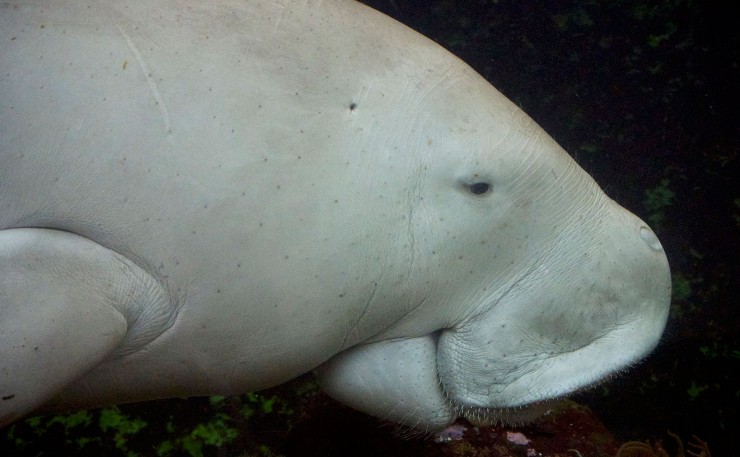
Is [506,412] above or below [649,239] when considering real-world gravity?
below

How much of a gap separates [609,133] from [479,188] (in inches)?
96.1

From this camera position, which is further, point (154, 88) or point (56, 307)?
point (154, 88)

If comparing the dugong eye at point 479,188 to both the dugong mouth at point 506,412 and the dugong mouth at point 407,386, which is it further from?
the dugong mouth at point 506,412

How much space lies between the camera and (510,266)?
5.91 feet

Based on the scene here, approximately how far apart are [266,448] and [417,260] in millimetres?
2235

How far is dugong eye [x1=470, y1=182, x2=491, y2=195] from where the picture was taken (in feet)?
5.67

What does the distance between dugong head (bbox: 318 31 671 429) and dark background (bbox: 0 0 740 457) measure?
154 cm

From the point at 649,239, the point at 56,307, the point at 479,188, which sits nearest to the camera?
the point at 56,307

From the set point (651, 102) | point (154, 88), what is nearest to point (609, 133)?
point (651, 102)

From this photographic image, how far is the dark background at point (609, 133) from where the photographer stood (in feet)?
11.1

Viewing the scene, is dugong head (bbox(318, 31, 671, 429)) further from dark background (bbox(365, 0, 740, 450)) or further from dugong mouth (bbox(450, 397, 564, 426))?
dark background (bbox(365, 0, 740, 450))

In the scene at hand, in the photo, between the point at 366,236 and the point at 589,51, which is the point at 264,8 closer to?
the point at 366,236

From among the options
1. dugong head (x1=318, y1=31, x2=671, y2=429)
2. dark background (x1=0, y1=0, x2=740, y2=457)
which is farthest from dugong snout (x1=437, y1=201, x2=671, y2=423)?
dark background (x1=0, y1=0, x2=740, y2=457)

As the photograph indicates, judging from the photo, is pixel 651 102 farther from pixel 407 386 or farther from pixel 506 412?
pixel 407 386
